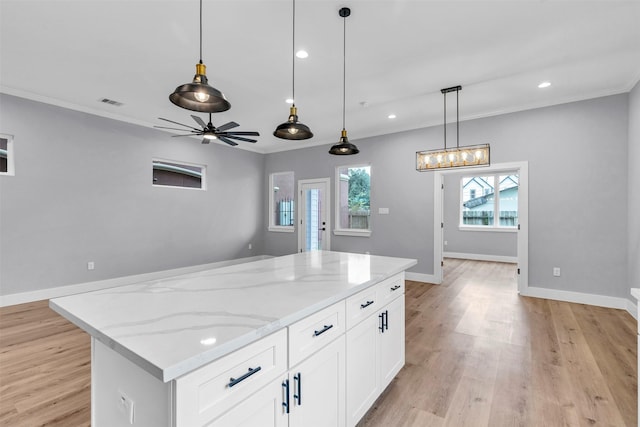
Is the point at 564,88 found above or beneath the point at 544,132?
above

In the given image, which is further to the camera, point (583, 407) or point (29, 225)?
point (29, 225)

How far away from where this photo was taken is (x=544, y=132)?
420 centimetres

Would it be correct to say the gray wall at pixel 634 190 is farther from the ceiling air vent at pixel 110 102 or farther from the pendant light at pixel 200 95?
the ceiling air vent at pixel 110 102

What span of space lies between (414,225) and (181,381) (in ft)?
16.2

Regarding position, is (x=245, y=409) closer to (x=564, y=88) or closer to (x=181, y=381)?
(x=181, y=381)

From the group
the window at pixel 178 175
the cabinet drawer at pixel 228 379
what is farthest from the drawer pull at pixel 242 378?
the window at pixel 178 175

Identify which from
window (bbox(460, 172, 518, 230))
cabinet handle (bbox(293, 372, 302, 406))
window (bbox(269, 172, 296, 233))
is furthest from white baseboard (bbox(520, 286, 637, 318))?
window (bbox(269, 172, 296, 233))

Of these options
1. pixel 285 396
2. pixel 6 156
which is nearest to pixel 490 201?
pixel 285 396

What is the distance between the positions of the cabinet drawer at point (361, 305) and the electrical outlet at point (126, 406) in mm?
954

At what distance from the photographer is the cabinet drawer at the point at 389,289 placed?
1.88 m

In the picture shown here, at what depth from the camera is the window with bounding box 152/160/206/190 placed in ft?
17.5

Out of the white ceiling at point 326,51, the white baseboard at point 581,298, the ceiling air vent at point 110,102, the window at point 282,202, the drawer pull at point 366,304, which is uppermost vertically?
the white ceiling at point 326,51

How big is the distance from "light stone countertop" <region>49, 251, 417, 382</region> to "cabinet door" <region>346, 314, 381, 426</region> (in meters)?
0.26

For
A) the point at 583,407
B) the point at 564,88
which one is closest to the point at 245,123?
the point at 564,88
